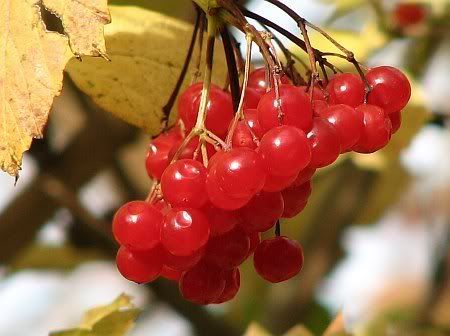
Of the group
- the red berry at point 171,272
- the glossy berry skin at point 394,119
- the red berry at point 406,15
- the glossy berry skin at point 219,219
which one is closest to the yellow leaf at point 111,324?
the red berry at point 171,272

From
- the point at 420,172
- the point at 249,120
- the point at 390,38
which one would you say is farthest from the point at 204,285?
the point at 420,172

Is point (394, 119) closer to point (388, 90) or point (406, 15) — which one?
point (388, 90)

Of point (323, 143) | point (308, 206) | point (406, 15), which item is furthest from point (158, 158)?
point (308, 206)

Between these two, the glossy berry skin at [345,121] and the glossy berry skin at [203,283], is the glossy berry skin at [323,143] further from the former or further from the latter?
the glossy berry skin at [203,283]

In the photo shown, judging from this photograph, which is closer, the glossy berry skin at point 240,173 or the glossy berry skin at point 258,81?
the glossy berry skin at point 240,173

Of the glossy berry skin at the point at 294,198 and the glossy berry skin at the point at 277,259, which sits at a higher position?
the glossy berry skin at the point at 294,198

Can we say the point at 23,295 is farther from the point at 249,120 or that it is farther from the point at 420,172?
the point at 249,120
